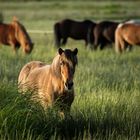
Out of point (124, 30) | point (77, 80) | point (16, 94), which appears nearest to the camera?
point (16, 94)

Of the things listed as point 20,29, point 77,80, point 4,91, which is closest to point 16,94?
point 4,91

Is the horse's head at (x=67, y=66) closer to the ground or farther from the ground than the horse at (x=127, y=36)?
farther from the ground

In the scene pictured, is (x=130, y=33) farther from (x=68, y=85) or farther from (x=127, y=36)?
(x=68, y=85)

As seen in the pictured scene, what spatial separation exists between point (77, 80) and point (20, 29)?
772 cm

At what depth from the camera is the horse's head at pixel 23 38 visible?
17.5 metres

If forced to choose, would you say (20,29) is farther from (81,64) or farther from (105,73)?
(105,73)

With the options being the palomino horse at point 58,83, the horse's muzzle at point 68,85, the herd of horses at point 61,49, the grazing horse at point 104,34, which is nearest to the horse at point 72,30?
the herd of horses at point 61,49

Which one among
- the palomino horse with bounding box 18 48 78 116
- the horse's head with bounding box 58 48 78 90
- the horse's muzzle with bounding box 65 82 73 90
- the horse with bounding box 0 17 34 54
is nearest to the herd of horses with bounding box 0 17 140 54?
the horse with bounding box 0 17 34 54

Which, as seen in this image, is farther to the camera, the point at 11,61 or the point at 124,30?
the point at 124,30

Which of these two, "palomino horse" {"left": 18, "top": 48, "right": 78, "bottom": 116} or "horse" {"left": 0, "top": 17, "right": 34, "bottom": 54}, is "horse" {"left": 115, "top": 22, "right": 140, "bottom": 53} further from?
"palomino horse" {"left": 18, "top": 48, "right": 78, "bottom": 116}

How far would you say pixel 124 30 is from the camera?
21.4 metres

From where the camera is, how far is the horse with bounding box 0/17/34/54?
17.6 m

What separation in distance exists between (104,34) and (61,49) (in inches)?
669

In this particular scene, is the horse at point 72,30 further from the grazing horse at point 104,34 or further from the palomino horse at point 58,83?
the palomino horse at point 58,83
